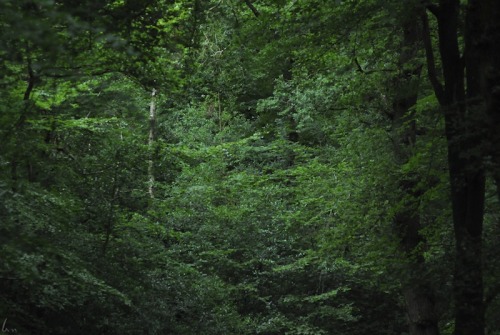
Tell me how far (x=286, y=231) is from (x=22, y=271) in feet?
36.5

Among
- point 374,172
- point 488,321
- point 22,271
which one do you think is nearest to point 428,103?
point 374,172

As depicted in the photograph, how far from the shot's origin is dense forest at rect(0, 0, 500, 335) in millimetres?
5402

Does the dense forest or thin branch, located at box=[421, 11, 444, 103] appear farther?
thin branch, located at box=[421, 11, 444, 103]

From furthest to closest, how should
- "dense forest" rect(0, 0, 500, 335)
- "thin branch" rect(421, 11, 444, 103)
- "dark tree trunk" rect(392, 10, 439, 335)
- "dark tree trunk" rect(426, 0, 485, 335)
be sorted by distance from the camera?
"dark tree trunk" rect(392, 10, 439, 335)
"thin branch" rect(421, 11, 444, 103)
"dense forest" rect(0, 0, 500, 335)
"dark tree trunk" rect(426, 0, 485, 335)

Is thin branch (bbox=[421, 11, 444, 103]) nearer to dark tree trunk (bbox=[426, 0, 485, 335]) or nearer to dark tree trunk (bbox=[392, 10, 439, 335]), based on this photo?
dark tree trunk (bbox=[426, 0, 485, 335])

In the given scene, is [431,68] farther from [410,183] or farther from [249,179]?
[249,179]

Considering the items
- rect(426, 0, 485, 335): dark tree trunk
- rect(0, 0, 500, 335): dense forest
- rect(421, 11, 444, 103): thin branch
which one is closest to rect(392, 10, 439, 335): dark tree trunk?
rect(0, 0, 500, 335): dense forest

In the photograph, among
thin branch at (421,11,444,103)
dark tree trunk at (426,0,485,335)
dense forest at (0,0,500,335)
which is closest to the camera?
dark tree trunk at (426,0,485,335)

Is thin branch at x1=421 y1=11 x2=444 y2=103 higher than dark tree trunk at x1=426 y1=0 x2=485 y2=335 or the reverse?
higher

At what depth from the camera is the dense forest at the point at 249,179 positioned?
5402 mm

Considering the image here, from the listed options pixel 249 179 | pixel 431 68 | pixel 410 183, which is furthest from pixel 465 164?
pixel 249 179

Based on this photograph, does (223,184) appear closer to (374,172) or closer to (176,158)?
(176,158)

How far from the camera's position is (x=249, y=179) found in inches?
702

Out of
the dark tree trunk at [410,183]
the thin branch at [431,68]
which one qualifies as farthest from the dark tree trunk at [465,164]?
the dark tree trunk at [410,183]
